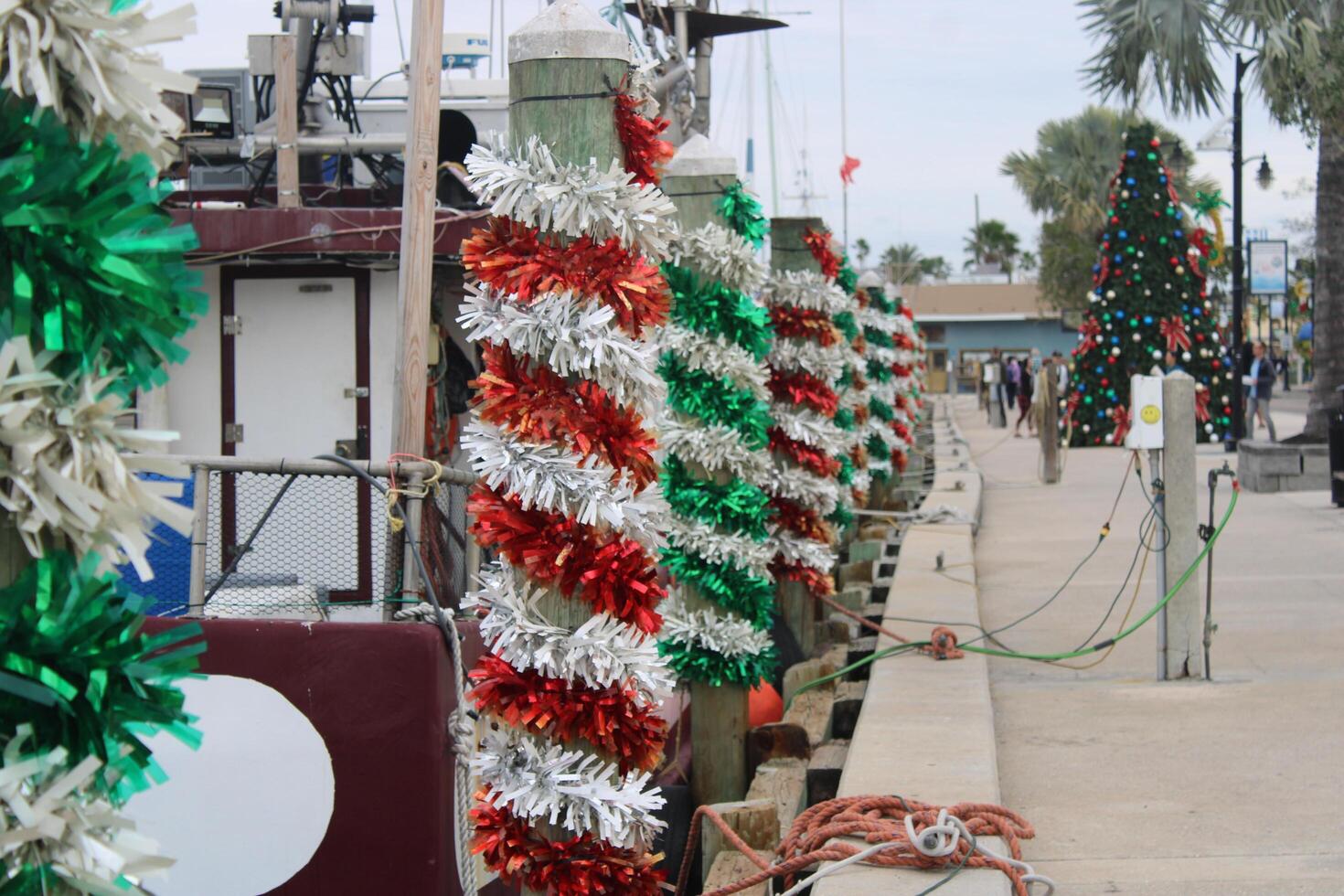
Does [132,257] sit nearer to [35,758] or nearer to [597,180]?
[35,758]

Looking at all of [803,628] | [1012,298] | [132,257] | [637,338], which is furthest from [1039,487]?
[1012,298]

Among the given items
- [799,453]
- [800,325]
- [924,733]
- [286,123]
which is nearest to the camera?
[924,733]

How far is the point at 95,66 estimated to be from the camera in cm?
249

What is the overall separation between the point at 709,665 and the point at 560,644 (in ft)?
10.9

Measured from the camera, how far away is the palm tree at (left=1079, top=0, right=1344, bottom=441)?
19.6 meters

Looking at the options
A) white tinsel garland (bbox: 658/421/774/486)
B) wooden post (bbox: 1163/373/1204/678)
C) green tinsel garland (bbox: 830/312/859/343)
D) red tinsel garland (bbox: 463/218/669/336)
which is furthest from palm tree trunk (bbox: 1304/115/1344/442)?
red tinsel garland (bbox: 463/218/669/336)

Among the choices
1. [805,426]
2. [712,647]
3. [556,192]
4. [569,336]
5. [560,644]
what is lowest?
[712,647]

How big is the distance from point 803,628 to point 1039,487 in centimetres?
1158

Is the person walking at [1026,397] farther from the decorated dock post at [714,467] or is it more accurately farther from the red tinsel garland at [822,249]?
the decorated dock post at [714,467]

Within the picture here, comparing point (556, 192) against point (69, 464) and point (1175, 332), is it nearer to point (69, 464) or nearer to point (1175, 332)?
point (69, 464)

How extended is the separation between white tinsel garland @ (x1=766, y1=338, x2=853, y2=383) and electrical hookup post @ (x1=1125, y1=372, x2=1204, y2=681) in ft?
7.84

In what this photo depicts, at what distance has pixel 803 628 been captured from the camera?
11.4 metres

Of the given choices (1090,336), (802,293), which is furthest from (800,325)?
(1090,336)

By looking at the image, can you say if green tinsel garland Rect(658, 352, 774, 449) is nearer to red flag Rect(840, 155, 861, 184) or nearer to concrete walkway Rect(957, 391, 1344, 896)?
concrete walkway Rect(957, 391, 1344, 896)
